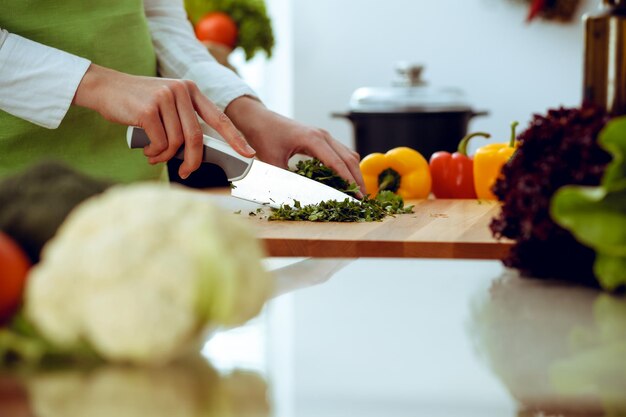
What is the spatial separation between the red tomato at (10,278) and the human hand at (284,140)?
120 cm

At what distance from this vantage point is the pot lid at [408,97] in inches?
137

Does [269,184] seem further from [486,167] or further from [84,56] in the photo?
[486,167]

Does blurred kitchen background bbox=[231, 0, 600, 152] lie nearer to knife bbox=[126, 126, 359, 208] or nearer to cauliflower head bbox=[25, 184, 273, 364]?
knife bbox=[126, 126, 359, 208]

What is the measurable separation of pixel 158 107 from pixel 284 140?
0.39 metres

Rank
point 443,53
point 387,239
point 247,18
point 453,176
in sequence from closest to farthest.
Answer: point 387,239, point 453,176, point 247,18, point 443,53

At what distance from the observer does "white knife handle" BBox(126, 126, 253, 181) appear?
1.60 metres

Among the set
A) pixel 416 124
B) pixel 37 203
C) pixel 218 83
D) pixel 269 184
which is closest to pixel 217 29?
pixel 416 124

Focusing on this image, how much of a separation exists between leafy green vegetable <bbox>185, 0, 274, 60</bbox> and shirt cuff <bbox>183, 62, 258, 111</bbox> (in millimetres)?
1350

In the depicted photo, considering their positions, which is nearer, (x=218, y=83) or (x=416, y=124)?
(x=218, y=83)

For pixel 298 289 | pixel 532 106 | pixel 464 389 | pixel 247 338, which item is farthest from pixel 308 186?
pixel 532 106

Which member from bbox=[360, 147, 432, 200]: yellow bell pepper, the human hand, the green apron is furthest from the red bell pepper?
the green apron

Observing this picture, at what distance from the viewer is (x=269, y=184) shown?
1.69 meters

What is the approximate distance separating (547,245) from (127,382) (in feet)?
1.55

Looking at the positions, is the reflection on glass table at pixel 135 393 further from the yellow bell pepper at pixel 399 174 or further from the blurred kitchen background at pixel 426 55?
the blurred kitchen background at pixel 426 55
